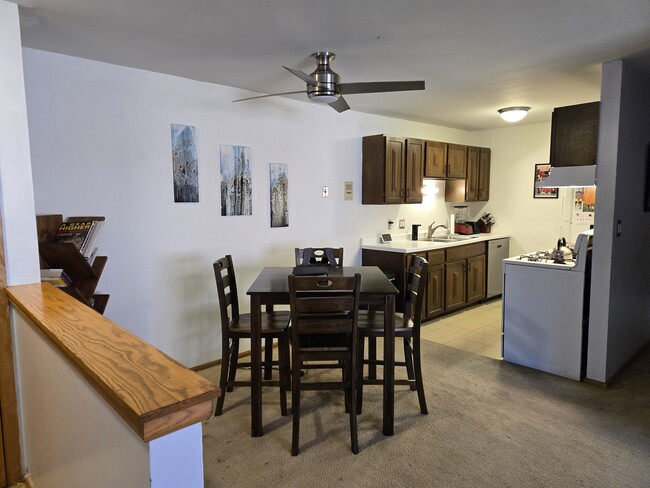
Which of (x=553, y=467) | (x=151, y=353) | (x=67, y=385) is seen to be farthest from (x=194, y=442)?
(x=553, y=467)

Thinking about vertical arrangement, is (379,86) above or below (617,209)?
above

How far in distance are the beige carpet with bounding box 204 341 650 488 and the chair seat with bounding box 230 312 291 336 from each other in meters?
0.57

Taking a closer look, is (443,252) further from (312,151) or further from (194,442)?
(194,442)

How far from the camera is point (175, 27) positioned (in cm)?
230

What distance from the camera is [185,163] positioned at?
3.32 m

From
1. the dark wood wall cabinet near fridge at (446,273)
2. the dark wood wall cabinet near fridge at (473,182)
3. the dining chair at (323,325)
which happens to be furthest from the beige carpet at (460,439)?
the dark wood wall cabinet near fridge at (473,182)

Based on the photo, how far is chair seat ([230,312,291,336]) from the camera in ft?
8.96

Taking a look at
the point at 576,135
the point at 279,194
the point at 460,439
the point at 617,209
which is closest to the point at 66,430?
the point at 460,439

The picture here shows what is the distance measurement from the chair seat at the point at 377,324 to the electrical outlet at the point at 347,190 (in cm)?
189

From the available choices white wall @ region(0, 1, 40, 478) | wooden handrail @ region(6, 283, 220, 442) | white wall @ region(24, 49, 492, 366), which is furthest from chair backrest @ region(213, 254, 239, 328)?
wooden handrail @ region(6, 283, 220, 442)

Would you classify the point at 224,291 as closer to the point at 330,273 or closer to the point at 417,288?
the point at 330,273

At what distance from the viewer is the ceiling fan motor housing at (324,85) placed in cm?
265

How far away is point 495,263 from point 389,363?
3.86 metres

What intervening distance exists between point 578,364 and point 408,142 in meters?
2.81
